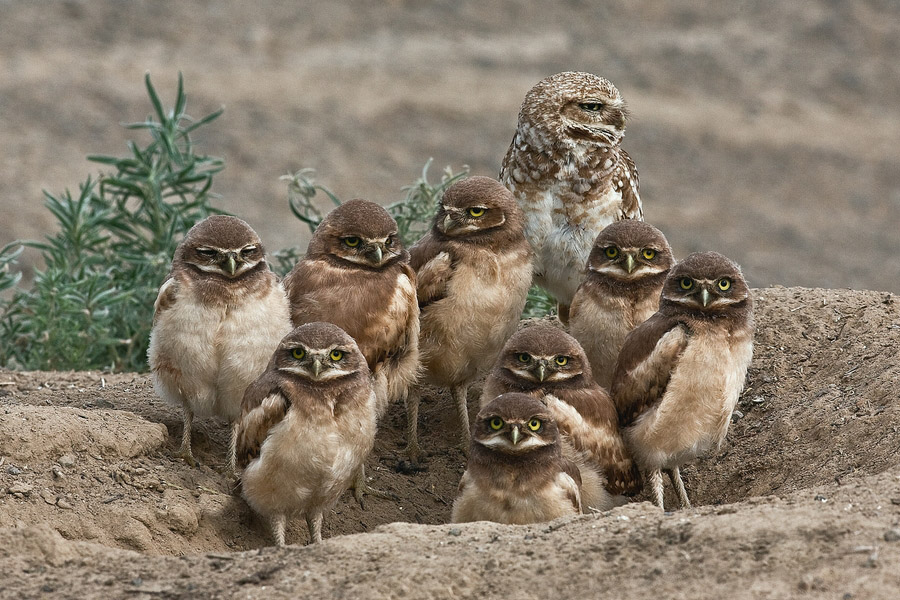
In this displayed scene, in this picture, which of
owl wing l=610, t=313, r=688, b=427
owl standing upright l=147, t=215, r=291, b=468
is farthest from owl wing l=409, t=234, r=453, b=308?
owl wing l=610, t=313, r=688, b=427

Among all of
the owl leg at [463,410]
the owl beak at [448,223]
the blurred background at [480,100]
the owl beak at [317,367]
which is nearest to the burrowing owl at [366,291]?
the owl beak at [448,223]

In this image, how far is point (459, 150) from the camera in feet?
61.7

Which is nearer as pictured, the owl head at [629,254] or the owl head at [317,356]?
the owl head at [317,356]

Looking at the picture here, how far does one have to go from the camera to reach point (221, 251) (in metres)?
6.75

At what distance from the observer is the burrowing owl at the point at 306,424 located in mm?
6133

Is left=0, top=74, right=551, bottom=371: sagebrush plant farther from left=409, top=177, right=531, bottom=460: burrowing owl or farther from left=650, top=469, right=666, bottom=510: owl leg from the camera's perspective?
left=650, top=469, right=666, bottom=510: owl leg

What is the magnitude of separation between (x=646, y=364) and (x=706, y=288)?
1.69 feet

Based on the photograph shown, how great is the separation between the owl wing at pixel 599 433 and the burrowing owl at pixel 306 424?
103 cm

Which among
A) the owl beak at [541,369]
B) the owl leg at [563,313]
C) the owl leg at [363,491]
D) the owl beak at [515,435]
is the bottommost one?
the owl leg at [363,491]

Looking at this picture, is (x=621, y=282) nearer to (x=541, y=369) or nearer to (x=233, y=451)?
(x=541, y=369)

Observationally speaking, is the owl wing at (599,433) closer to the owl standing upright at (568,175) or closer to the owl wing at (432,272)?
the owl wing at (432,272)

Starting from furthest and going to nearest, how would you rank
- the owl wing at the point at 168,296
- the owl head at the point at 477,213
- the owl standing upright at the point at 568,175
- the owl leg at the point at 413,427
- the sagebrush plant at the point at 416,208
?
the sagebrush plant at the point at 416,208, the owl standing upright at the point at 568,175, the owl leg at the point at 413,427, the owl head at the point at 477,213, the owl wing at the point at 168,296

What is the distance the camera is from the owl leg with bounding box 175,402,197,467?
698 cm

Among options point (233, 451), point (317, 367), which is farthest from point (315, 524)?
point (317, 367)
